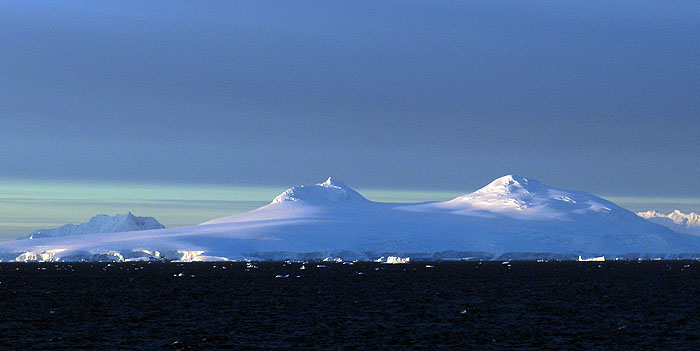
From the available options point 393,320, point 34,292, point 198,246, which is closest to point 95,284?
point 34,292

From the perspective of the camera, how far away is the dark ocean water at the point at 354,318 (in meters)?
45.6

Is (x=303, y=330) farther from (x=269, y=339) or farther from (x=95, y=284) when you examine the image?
(x=95, y=284)

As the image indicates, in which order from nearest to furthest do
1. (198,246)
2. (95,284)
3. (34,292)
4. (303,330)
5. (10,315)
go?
1. (303,330)
2. (10,315)
3. (34,292)
4. (95,284)
5. (198,246)

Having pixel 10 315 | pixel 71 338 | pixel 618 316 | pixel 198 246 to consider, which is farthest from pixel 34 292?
pixel 198 246

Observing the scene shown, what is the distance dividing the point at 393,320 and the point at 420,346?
12.8 meters

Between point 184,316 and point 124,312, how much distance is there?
18.5ft

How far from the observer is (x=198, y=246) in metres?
199

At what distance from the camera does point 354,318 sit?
58.6 m

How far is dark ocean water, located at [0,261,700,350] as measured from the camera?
45.6 metres

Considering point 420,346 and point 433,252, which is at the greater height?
point 433,252

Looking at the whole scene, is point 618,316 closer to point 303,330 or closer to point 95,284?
point 303,330

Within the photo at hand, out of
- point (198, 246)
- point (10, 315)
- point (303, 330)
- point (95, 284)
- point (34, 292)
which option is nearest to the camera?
point (303, 330)

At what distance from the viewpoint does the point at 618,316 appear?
2334 inches

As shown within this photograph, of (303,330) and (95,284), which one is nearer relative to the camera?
(303,330)
